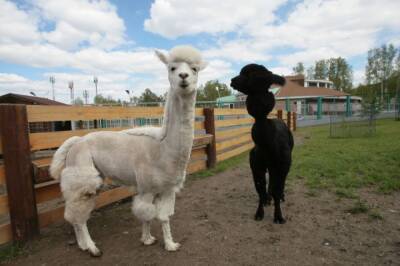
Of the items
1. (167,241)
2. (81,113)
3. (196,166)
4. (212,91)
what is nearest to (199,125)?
(196,166)

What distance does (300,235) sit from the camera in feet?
11.8

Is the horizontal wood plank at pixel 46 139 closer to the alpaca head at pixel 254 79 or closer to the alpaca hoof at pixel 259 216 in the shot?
the alpaca head at pixel 254 79

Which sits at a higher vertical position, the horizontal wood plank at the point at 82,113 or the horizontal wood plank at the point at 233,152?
the horizontal wood plank at the point at 82,113

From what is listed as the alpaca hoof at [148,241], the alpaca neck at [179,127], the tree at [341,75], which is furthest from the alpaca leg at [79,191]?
the tree at [341,75]

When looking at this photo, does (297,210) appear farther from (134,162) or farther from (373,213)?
(134,162)

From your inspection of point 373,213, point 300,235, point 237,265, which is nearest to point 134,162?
point 237,265

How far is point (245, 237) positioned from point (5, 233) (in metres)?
2.87

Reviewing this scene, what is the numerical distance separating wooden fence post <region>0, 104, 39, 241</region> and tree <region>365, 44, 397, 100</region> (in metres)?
66.6

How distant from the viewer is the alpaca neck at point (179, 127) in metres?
2.89

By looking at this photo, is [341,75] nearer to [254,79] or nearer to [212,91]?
[212,91]

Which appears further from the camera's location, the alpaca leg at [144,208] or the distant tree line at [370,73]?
the distant tree line at [370,73]

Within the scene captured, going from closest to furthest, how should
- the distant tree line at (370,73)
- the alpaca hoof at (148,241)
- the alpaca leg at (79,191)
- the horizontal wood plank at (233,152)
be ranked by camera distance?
the alpaca leg at (79,191) < the alpaca hoof at (148,241) < the horizontal wood plank at (233,152) < the distant tree line at (370,73)

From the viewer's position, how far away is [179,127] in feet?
9.62

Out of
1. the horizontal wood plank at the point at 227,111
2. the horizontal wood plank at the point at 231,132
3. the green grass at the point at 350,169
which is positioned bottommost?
the green grass at the point at 350,169
